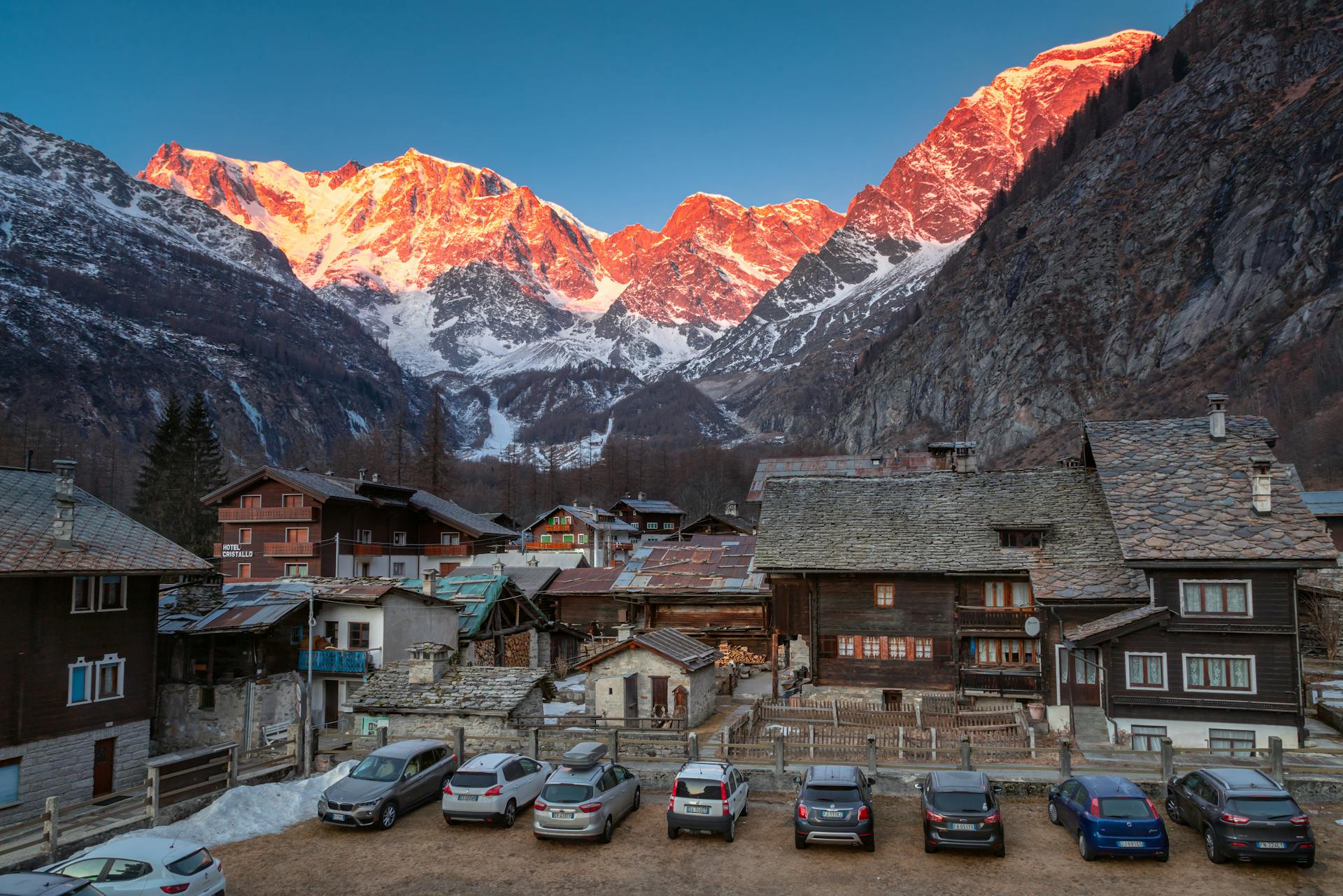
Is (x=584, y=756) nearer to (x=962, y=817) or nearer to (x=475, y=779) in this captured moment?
(x=475, y=779)

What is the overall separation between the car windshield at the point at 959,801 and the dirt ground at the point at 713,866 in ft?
3.63

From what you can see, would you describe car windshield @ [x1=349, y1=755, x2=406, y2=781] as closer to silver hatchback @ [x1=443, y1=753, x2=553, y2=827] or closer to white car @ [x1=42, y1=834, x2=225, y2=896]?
silver hatchback @ [x1=443, y1=753, x2=553, y2=827]

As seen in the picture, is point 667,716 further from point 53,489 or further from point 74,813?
point 53,489

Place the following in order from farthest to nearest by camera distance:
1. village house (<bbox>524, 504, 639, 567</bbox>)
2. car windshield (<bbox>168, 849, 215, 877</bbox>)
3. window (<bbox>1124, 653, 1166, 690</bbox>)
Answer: village house (<bbox>524, 504, 639, 567</bbox>) → window (<bbox>1124, 653, 1166, 690</bbox>) → car windshield (<bbox>168, 849, 215, 877</bbox>)

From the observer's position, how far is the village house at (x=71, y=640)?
26078 mm

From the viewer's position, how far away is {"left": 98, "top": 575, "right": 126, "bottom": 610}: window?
29.3 meters

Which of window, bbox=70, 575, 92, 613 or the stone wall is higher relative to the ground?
window, bbox=70, 575, 92, 613

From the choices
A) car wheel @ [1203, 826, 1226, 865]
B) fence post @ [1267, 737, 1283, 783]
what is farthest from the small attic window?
car wheel @ [1203, 826, 1226, 865]

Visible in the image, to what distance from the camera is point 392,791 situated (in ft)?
69.7

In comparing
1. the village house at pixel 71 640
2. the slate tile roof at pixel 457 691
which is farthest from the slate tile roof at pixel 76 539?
the slate tile roof at pixel 457 691

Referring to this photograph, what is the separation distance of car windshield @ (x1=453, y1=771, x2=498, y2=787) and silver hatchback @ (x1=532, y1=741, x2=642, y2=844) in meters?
1.39

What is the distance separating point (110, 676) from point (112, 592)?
2.80m

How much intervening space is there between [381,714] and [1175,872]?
22.6m

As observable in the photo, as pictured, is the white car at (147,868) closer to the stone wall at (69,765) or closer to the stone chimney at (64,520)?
the stone wall at (69,765)
